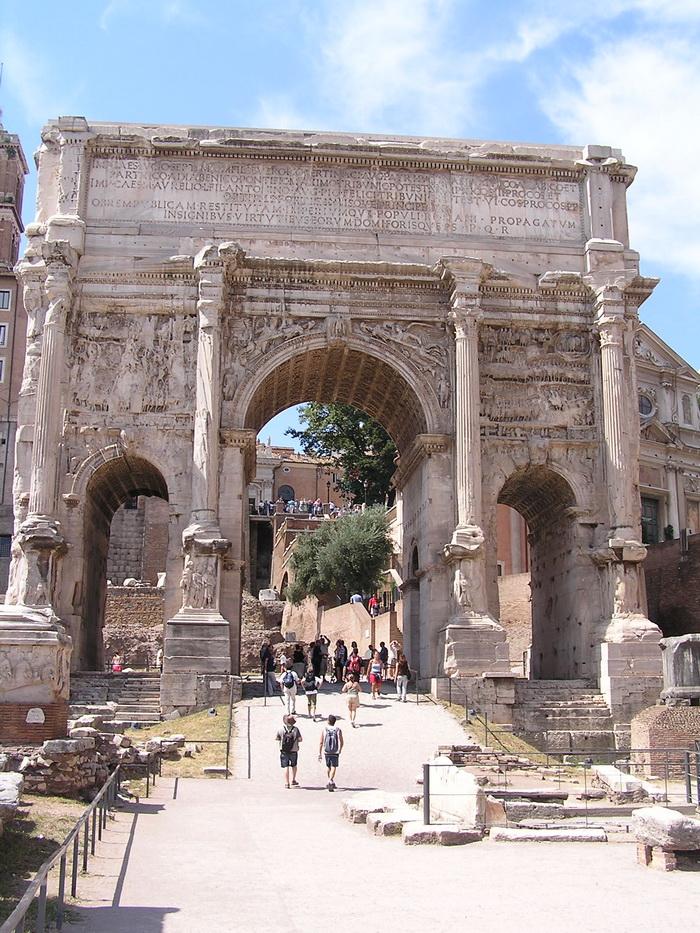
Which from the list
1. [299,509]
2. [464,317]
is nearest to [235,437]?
[464,317]

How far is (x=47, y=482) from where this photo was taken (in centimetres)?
2314

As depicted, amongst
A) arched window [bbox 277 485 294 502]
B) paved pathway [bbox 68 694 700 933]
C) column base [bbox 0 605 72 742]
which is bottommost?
paved pathway [bbox 68 694 700 933]

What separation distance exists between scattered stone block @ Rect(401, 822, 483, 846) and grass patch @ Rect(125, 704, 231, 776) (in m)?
5.06

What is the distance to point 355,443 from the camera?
154ft

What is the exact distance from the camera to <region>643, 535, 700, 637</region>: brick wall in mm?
30219

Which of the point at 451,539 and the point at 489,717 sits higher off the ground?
the point at 451,539

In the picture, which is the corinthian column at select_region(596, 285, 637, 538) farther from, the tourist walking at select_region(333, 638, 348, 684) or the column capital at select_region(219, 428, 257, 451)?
the column capital at select_region(219, 428, 257, 451)

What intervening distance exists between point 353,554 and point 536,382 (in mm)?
20200

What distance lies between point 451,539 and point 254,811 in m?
11.3

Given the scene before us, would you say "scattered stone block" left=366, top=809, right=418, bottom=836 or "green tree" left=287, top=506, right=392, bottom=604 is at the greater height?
"green tree" left=287, top=506, right=392, bottom=604

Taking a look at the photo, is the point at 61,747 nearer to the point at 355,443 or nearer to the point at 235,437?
the point at 235,437

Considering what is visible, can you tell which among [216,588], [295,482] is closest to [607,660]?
[216,588]

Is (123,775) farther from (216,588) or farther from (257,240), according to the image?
(257,240)

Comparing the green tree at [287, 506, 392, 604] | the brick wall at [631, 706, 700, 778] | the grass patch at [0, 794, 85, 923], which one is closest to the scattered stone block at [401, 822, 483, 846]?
the grass patch at [0, 794, 85, 923]
